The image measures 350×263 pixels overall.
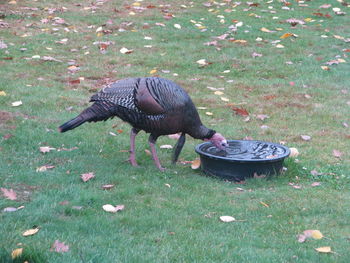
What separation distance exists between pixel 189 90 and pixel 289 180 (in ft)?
11.3

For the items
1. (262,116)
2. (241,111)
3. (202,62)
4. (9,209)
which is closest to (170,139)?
(241,111)

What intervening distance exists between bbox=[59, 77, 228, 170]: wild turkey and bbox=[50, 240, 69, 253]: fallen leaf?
6.39 ft

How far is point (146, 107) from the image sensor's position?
230 inches

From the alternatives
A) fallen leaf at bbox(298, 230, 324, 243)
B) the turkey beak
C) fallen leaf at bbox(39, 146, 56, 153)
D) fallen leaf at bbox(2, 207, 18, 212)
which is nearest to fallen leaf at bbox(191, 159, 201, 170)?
the turkey beak

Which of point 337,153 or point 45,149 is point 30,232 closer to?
point 45,149

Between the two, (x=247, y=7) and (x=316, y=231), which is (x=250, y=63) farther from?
(x=316, y=231)

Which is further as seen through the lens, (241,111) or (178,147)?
(241,111)

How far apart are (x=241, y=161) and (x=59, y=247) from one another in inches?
95.0

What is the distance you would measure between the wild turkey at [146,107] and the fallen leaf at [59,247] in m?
1.95

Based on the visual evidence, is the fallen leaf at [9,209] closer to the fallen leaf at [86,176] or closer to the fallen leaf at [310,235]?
the fallen leaf at [86,176]

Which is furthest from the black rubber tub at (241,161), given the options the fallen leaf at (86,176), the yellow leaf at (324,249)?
the yellow leaf at (324,249)

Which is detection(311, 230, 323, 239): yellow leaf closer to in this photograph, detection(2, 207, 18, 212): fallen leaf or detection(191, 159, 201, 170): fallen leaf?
detection(191, 159, 201, 170): fallen leaf

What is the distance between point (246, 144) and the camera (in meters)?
6.68

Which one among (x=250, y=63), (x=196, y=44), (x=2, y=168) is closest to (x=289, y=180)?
(x=2, y=168)
